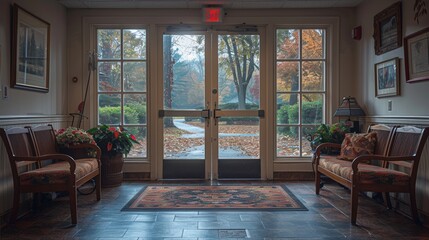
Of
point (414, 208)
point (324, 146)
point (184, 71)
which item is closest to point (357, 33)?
point (324, 146)

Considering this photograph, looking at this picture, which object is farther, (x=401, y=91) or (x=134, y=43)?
(x=134, y=43)

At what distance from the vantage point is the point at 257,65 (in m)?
4.81

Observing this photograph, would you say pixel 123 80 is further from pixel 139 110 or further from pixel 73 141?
pixel 73 141

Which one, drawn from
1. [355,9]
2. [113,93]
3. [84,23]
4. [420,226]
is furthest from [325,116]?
[84,23]

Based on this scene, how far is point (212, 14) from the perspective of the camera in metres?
4.58

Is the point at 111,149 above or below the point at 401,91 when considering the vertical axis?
below

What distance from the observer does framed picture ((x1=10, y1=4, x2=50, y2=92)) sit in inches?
131

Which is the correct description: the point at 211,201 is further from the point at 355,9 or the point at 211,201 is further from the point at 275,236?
the point at 355,9

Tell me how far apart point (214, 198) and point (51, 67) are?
258 centimetres

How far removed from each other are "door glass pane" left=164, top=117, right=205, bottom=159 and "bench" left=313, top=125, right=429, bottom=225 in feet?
6.28

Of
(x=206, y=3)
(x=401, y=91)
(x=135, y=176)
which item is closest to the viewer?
(x=401, y=91)

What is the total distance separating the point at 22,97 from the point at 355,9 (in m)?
4.34

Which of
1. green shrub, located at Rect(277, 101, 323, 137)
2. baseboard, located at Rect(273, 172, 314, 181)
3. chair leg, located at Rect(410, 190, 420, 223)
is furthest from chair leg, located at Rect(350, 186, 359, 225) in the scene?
green shrub, located at Rect(277, 101, 323, 137)

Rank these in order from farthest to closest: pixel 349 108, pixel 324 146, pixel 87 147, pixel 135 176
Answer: pixel 135 176 → pixel 349 108 → pixel 324 146 → pixel 87 147
